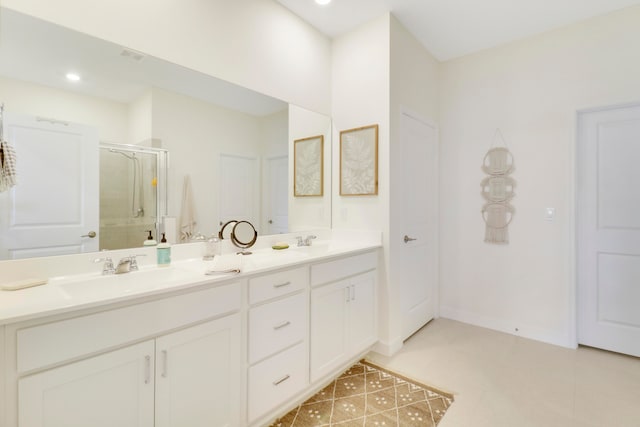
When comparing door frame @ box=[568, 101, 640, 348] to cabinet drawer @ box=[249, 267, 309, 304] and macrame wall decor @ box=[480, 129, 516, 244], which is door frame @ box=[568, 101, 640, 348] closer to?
macrame wall decor @ box=[480, 129, 516, 244]

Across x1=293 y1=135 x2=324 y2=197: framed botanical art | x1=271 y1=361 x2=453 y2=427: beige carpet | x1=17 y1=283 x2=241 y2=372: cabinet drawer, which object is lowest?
x1=271 y1=361 x2=453 y2=427: beige carpet

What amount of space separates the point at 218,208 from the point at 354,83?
1.64m

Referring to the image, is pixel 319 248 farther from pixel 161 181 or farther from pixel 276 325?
pixel 161 181

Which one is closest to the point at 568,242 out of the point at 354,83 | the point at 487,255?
the point at 487,255

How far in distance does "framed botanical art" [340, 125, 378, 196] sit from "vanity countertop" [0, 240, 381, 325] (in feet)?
2.60

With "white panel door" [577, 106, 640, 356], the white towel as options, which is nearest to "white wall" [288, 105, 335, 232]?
the white towel

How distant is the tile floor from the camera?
176 cm

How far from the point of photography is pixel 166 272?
155 cm

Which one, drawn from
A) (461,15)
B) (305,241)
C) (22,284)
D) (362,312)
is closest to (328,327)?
(362,312)

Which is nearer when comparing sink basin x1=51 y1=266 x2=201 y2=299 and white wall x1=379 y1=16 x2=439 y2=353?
sink basin x1=51 y1=266 x2=201 y2=299

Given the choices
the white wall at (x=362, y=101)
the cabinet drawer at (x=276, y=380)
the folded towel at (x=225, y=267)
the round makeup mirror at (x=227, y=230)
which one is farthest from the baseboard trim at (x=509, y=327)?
the folded towel at (x=225, y=267)

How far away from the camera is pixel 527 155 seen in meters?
2.80

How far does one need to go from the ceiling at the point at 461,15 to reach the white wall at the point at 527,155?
165mm

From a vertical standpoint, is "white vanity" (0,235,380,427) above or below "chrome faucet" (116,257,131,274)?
below
